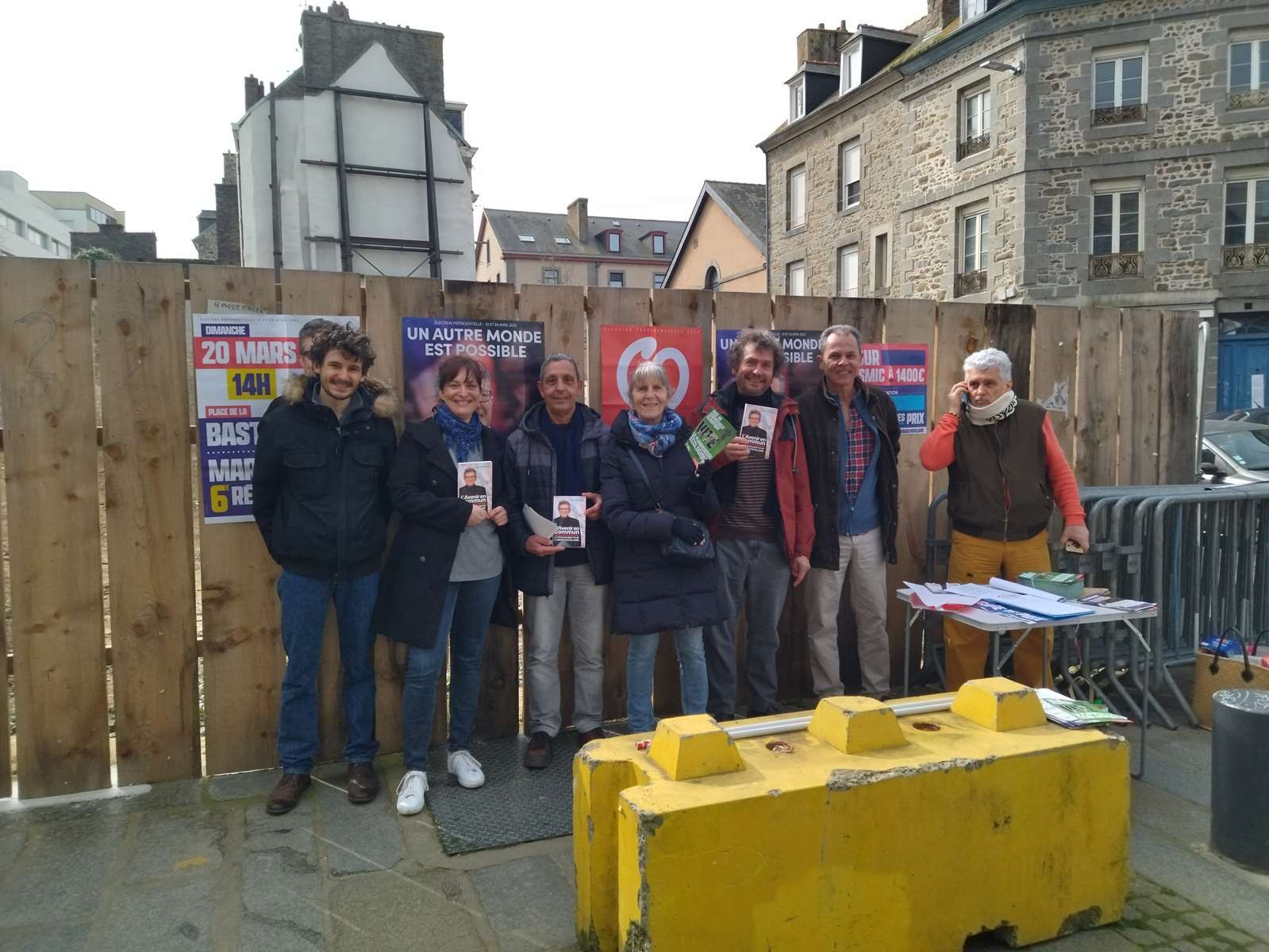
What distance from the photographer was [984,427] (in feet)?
15.5

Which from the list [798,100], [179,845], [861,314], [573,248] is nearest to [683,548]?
[861,314]

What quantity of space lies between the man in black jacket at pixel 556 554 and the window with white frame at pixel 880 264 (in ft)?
80.0

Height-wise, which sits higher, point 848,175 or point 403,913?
point 848,175

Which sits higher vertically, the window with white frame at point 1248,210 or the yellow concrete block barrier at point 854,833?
the window with white frame at point 1248,210

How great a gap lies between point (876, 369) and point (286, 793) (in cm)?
391

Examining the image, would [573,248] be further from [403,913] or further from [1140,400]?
[403,913]

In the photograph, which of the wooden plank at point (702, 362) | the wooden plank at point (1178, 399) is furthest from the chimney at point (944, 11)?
the wooden plank at point (702, 362)

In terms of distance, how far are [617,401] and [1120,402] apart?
369 cm

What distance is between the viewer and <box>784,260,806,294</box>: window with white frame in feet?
103

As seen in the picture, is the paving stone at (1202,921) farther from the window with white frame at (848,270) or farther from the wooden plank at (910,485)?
the window with white frame at (848,270)

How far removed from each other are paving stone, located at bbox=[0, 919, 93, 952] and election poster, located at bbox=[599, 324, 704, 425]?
3.07 metres

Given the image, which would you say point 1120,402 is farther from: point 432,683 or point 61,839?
point 61,839

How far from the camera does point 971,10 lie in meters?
22.9

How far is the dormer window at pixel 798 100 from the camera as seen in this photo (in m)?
30.3
